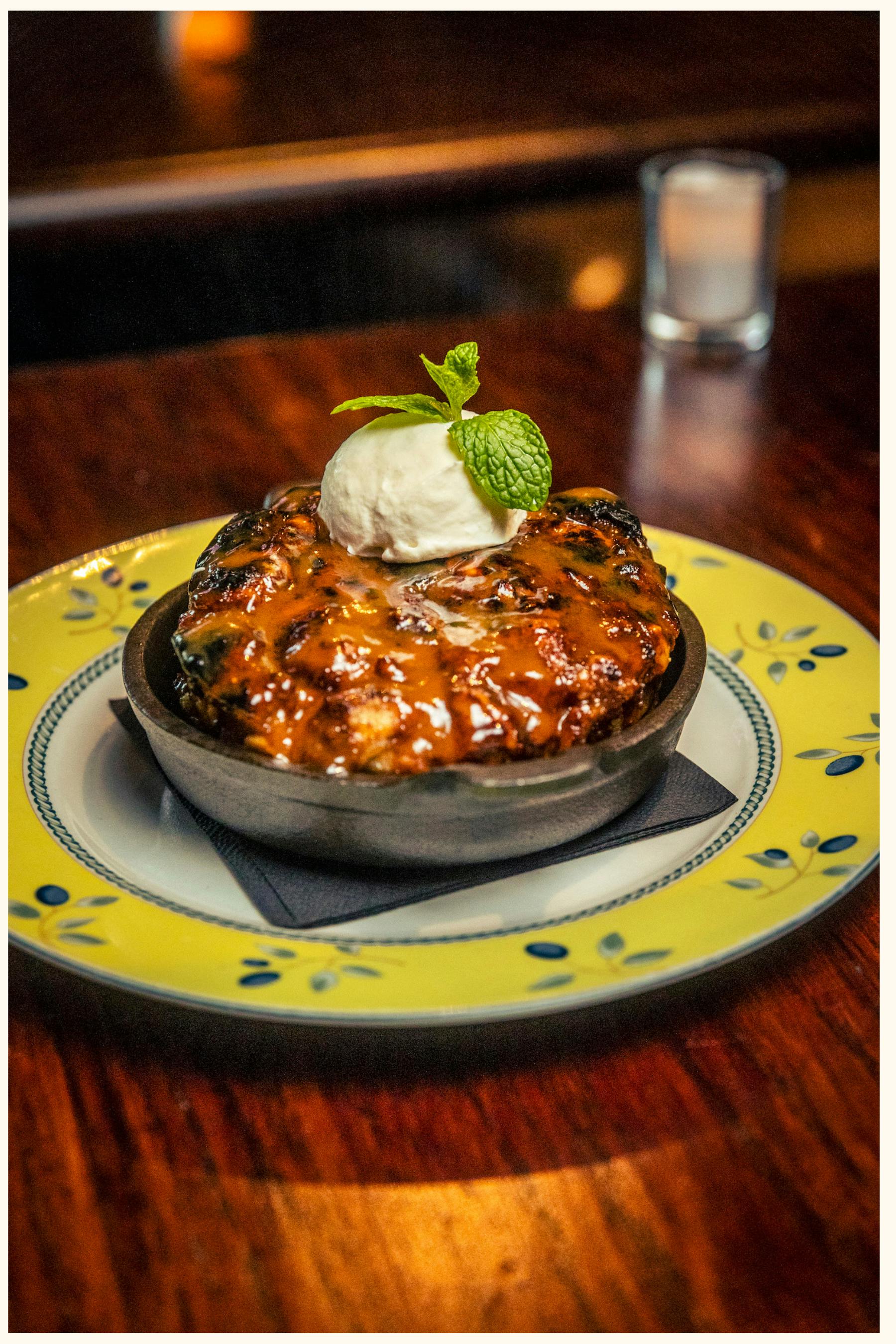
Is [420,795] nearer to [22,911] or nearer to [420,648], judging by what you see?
[420,648]

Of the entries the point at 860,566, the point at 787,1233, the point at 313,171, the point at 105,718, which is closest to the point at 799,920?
the point at 787,1233

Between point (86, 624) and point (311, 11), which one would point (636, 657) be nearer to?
point (86, 624)

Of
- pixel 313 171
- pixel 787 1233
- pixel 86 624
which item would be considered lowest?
pixel 787 1233

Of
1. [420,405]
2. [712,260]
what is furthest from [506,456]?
[712,260]

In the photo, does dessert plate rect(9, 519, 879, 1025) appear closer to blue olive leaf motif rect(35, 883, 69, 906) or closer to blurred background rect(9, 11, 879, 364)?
blue olive leaf motif rect(35, 883, 69, 906)

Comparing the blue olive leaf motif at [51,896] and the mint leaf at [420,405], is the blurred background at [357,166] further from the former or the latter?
the blue olive leaf motif at [51,896]

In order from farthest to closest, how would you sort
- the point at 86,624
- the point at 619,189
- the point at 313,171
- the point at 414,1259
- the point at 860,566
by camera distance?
1. the point at 619,189
2. the point at 313,171
3. the point at 860,566
4. the point at 86,624
5. the point at 414,1259

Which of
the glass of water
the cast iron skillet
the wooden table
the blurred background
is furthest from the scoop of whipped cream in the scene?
the blurred background
